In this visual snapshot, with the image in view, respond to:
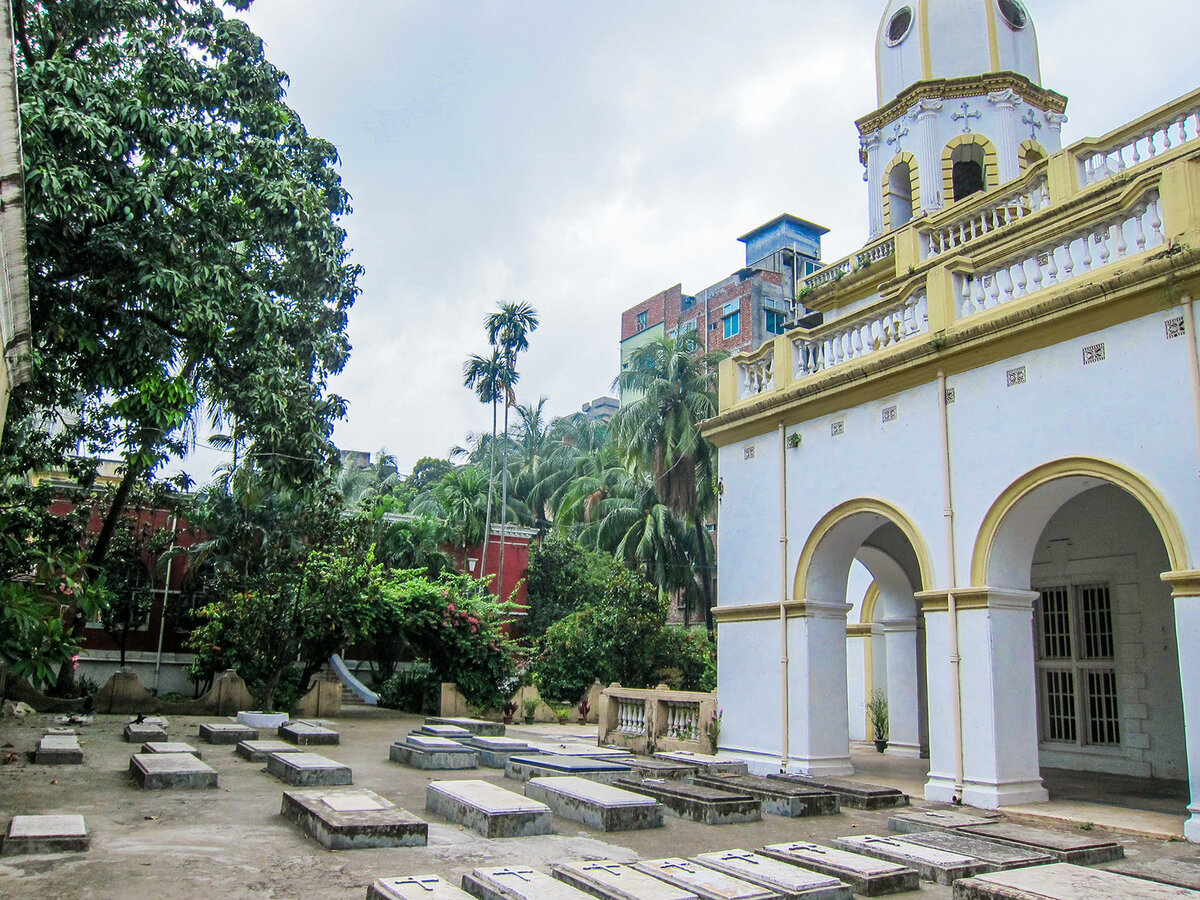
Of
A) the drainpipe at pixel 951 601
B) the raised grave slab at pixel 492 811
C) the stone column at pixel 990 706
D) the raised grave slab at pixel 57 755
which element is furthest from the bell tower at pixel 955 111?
the raised grave slab at pixel 57 755

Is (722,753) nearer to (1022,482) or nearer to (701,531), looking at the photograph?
(1022,482)

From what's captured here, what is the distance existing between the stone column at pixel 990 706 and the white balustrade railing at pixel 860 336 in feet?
11.1

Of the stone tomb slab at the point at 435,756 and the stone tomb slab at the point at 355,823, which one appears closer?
the stone tomb slab at the point at 355,823

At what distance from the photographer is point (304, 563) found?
777 inches

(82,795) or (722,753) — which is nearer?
(82,795)

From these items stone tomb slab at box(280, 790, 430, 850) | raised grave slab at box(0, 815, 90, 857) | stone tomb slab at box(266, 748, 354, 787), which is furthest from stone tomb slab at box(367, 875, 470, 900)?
stone tomb slab at box(266, 748, 354, 787)

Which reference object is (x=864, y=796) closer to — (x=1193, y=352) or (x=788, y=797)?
(x=788, y=797)

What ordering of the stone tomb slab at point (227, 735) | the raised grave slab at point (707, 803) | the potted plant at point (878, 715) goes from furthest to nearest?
the potted plant at point (878, 715)
the stone tomb slab at point (227, 735)
the raised grave slab at point (707, 803)

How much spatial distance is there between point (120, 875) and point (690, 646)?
53.3 ft

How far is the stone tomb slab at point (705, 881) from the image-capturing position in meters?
4.92

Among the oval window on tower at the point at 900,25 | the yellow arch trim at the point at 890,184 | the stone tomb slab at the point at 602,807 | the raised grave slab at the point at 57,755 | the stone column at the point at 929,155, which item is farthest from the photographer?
the oval window on tower at the point at 900,25

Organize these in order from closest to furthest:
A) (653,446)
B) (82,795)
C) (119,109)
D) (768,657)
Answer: (82,795)
(119,109)
(768,657)
(653,446)

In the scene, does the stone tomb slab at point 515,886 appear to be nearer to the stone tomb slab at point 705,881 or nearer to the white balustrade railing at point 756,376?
the stone tomb slab at point 705,881

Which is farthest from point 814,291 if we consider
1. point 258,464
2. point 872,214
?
point 258,464
